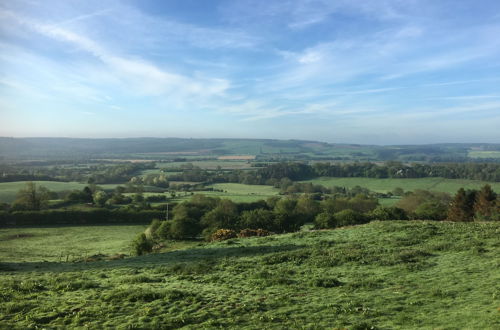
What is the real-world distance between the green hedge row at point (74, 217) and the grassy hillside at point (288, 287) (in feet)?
142

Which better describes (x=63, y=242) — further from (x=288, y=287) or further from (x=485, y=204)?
(x=485, y=204)

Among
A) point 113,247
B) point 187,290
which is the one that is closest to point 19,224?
point 113,247

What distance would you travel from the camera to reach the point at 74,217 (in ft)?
219

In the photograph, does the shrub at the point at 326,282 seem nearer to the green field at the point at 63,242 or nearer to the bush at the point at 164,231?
the green field at the point at 63,242

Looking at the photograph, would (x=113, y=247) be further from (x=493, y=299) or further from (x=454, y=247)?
(x=493, y=299)

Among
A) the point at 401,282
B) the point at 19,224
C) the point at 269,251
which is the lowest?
the point at 19,224

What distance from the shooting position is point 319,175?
481ft

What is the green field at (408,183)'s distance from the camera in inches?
4242

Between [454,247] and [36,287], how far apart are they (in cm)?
2541

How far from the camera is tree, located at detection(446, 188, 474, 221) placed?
57828 mm

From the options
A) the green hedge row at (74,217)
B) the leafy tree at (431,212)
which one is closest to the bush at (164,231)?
the green hedge row at (74,217)

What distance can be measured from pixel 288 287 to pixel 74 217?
62.5 m

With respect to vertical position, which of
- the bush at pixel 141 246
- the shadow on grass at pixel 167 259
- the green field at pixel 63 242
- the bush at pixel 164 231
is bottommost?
the green field at pixel 63 242

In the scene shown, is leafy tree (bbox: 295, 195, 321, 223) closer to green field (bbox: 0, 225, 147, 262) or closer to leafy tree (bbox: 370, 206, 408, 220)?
leafy tree (bbox: 370, 206, 408, 220)
